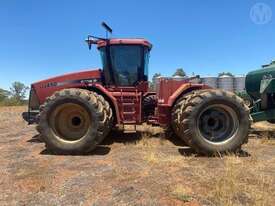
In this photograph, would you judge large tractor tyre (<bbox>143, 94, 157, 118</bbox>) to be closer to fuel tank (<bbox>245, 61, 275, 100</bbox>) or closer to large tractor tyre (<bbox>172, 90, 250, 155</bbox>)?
large tractor tyre (<bbox>172, 90, 250, 155</bbox>)

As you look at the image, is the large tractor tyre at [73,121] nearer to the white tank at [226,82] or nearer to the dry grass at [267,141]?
the dry grass at [267,141]

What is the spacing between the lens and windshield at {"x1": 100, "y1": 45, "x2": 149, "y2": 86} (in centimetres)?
942

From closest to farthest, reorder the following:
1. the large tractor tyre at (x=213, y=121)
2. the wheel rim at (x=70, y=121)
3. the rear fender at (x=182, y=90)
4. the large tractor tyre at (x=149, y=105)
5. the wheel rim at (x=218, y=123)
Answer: the large tractor tyre at (x=213, y=121)
the wheel rim at (x=218, y=123)
the wheel rim at (x=70, y=121)
the rear fender at (x=182, y=90)
the large tractor tyre at (x=149, y=105)

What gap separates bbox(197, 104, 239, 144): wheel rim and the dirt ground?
0.52 meters

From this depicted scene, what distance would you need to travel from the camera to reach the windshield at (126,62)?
9.42m

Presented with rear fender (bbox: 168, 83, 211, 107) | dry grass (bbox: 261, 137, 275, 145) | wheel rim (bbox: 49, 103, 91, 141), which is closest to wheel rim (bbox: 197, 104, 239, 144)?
rear fender (bbox: 168, 83, 211, 107)

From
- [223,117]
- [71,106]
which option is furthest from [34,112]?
[223,117]

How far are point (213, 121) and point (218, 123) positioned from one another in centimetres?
12

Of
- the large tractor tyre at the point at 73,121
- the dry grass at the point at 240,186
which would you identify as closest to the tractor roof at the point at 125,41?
the large tractor tyre at the point at 73,121

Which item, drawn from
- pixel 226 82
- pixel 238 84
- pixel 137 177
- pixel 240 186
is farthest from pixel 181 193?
pixel 238 84

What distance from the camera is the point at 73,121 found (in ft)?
27.3

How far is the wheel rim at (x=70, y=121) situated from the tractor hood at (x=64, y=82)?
103 centimetres

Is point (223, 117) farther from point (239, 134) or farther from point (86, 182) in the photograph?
point (86, 182)

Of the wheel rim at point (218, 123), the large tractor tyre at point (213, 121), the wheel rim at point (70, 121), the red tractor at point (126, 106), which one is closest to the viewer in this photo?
the large tractor tyre at point (213, 121)
